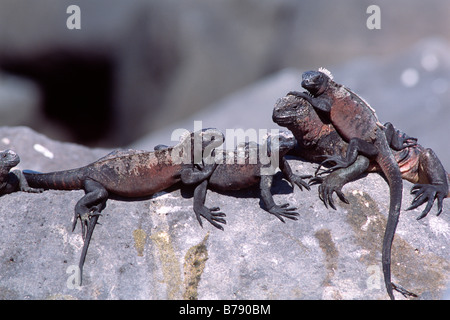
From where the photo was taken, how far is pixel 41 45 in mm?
13711

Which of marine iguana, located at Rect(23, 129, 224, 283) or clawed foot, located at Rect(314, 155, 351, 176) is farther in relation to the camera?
clawed foot, located at Rect(314, 155, 351, 176)

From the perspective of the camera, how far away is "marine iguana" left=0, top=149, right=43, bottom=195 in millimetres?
5090

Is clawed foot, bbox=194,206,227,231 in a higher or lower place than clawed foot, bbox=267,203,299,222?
lower

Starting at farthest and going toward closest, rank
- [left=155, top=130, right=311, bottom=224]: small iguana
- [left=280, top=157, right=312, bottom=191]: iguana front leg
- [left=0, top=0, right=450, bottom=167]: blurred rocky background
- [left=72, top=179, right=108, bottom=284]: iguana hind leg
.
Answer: [left=0, top=0, right=450, bottom=167]: blurred rocky background → [left=280, top=157, right=312, bottom=191]: iguana front leg → [left=155, top=130, right=311, bottom=224]: small iguana → [left=72, top=179, right=108, bottom=284]: iguana hind leg

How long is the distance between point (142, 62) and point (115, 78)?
90 cm

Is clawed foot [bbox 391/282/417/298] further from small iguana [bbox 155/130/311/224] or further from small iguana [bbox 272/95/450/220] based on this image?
small iguana [bbox 155/130/311/224]

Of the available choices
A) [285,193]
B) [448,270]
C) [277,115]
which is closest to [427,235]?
[448,270]

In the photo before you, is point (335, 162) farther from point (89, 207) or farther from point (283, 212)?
point (89, 207)

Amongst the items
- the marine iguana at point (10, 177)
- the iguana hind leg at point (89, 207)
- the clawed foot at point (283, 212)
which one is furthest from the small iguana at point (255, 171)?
the marine iguana at point (10, 177)

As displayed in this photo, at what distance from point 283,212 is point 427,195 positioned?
146 cm

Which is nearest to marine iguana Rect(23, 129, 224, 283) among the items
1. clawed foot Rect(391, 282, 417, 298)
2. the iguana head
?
the iguana head

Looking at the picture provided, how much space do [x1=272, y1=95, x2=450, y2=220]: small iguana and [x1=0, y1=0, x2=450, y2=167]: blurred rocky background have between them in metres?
6.88

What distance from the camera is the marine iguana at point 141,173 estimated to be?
5.07m

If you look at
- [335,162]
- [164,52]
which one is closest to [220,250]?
[335,162]
